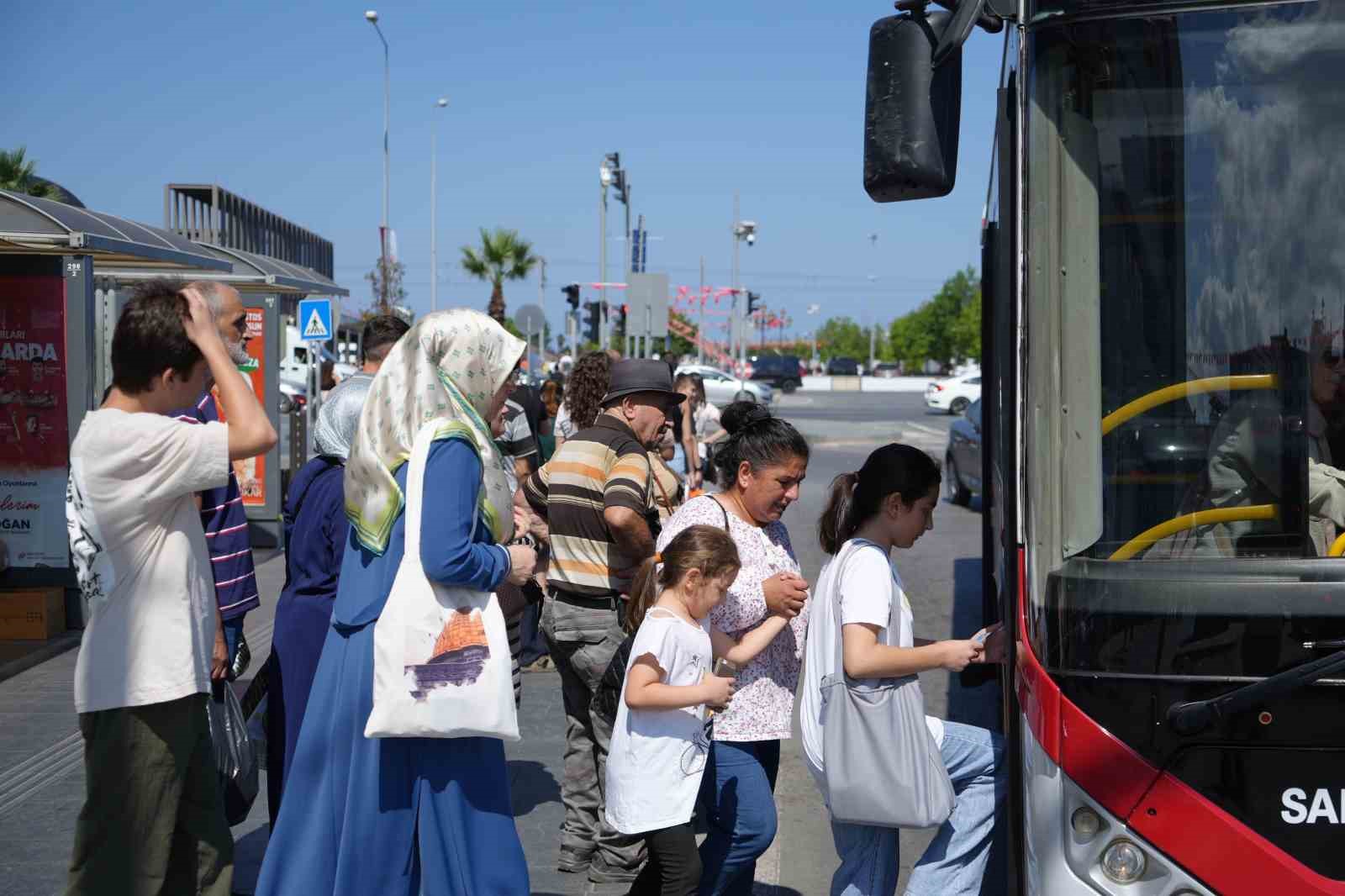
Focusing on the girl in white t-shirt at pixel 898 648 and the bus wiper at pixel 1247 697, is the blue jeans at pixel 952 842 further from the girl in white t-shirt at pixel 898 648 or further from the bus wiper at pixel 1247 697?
the bus wiper at pixel 1247 697

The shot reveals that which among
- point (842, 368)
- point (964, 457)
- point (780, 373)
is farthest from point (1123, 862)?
point (842, 368)

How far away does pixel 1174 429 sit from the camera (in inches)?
126

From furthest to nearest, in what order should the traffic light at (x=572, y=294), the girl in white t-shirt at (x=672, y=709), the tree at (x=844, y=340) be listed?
the tree at (x=844, y=340)
the traffic light at (x=572, y=294)
the girl in white t-shirt at (x=672, y=709)

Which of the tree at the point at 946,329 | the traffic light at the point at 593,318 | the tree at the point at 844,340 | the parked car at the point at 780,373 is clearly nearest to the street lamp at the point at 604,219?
the traffic light at the point at 593,318

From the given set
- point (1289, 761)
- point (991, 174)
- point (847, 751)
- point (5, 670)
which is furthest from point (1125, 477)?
point (5, 670)

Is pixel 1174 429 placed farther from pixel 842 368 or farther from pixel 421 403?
pixel 842 368

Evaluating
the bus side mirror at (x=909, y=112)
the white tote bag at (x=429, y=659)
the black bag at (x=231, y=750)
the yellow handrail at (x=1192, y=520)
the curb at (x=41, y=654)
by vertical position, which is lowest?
the curb at (x=41, y=654)

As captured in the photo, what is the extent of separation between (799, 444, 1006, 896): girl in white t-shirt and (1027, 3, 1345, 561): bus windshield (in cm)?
77

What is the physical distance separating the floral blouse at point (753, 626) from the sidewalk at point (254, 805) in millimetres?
1265

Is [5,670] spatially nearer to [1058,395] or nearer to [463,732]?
[463,732]

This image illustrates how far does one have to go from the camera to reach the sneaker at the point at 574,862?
5.32 m

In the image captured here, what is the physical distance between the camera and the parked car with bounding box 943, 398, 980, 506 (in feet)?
58.3

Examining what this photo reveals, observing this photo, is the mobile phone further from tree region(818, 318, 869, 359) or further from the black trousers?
tree region(818, 318, 869, 359)

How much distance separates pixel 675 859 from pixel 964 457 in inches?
585
